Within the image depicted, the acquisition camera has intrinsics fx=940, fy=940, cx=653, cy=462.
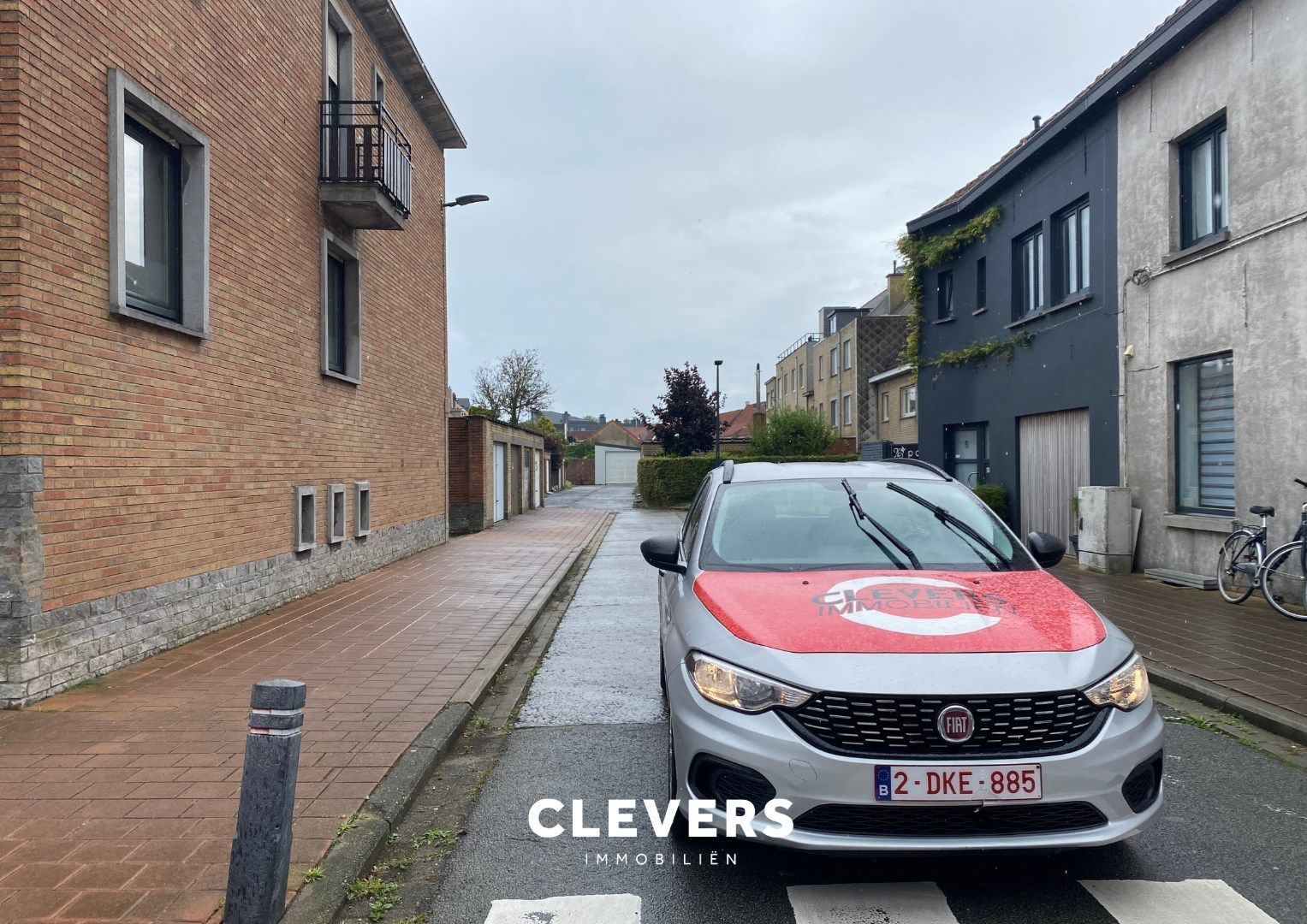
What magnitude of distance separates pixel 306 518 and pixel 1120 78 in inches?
445

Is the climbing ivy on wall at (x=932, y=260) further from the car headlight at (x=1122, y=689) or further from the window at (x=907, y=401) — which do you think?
the window at (x=907, y=401)

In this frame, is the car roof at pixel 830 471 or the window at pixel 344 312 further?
the window at pixel 344 312

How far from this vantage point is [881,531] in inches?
181

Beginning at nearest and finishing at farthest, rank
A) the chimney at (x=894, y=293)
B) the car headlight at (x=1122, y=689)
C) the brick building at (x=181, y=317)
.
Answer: the car headlight at (x=1122, y=689)
the brick building at (x=181, y=317)
the chimney at (x=894, y=293)

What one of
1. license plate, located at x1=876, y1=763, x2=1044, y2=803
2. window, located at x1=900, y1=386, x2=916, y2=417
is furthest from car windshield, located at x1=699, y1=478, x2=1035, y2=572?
window, located at x1=900, y1=386, x2=916, y2=417

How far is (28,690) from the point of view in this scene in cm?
559

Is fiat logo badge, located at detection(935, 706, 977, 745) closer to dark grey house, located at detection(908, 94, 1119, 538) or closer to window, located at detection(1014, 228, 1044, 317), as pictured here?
dark grey house, located at detection(908, 94, 1119, 538)

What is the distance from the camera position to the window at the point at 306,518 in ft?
33.6

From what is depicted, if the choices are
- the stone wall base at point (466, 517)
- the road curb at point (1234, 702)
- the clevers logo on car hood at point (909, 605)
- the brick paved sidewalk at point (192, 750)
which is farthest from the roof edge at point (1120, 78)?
the stone wall base at point (466, 517)

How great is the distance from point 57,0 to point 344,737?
5.12 m

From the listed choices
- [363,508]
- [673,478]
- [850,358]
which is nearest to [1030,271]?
[363,508]

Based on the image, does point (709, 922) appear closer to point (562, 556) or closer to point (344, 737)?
point (344, 737)

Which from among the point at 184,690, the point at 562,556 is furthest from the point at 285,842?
the point at 562,556

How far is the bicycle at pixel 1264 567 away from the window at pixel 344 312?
10.4 meters
